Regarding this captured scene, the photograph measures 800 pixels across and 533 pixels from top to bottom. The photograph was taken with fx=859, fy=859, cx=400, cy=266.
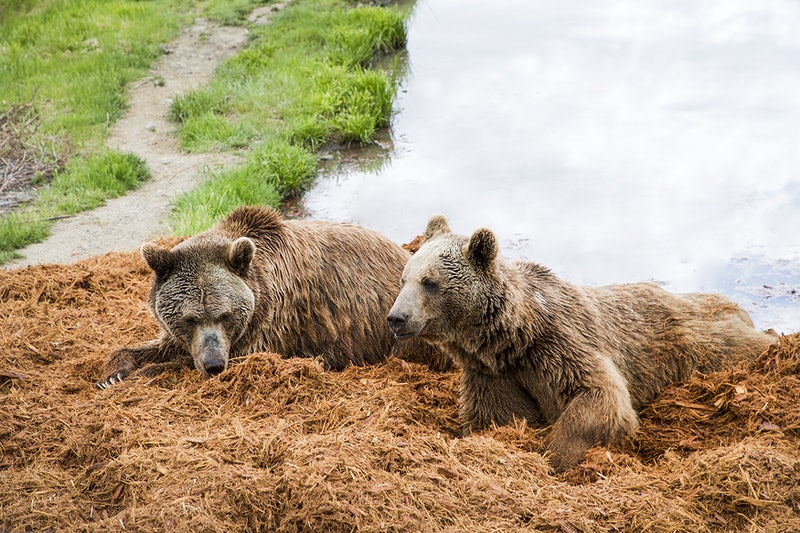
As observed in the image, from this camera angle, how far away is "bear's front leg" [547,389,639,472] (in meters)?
4.61

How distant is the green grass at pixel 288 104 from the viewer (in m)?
10.3

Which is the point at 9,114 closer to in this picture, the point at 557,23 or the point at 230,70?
the point at 230,70

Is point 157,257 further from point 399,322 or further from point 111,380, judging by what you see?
point 399,322

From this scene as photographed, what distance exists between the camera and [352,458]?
13.6 ft

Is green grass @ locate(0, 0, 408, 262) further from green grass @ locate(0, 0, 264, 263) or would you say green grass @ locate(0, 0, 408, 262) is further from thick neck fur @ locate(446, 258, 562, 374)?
thick neck fur @ locate(446, 258, 562, 374)

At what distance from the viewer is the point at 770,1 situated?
1605cm

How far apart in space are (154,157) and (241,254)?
6.69 m

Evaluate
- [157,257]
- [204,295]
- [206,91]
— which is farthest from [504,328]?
[206,91]

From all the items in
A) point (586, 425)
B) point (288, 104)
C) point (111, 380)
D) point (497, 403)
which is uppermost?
point (288, 104)

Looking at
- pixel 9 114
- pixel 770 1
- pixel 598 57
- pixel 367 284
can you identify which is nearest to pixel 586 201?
pixel 367 284

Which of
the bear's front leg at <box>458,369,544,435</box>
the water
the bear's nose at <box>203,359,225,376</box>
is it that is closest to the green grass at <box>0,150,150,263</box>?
the water

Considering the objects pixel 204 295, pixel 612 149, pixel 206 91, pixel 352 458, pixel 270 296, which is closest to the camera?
pixel 352 458

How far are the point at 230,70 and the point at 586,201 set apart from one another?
22.3ft

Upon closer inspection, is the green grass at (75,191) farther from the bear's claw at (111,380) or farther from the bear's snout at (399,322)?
the bear's snout at (399,322)
